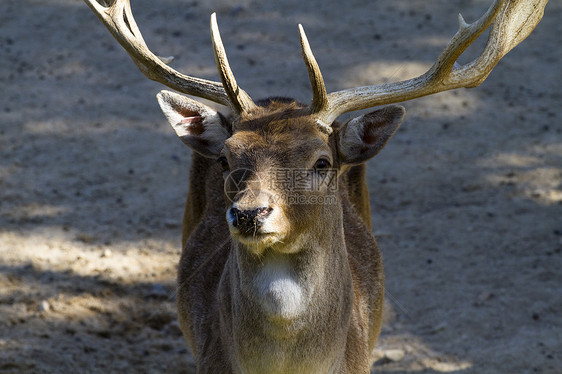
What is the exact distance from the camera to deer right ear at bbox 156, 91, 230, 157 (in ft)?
13.4

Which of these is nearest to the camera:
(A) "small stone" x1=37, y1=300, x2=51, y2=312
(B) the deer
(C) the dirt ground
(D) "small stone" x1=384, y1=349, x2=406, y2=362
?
(B) the deer

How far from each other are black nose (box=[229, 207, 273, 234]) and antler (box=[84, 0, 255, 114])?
2.79 feet

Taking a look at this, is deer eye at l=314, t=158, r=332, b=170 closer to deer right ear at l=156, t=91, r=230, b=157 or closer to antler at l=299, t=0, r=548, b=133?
antler at l=299, t=0, r=548, b=133

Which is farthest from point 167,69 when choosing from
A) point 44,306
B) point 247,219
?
point 44,306

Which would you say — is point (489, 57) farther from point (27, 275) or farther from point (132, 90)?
point (132, 90)

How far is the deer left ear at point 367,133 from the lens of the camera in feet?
12.8

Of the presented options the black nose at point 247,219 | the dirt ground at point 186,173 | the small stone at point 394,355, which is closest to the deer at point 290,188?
Result: the black nose at point 247,219

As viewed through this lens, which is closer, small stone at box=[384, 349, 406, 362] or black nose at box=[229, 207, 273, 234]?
black nose at box=[229, 207, 273, 234]

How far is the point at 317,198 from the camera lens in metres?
3.58

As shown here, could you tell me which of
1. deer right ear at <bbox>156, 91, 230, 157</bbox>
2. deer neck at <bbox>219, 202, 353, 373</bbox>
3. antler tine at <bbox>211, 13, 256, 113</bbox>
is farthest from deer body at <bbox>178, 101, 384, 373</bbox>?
deer right ear at <bbox>156, 91, 230, 157</bbox>

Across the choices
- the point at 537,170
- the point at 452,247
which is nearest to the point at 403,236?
the point at 452,247

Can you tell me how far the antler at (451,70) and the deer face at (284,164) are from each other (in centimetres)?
10

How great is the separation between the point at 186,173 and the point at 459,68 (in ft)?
13.9

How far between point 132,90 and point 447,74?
571cm
